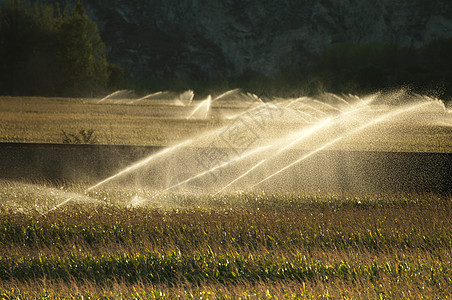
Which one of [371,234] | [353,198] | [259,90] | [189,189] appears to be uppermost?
[259,90]

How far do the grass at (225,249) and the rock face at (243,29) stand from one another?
110m

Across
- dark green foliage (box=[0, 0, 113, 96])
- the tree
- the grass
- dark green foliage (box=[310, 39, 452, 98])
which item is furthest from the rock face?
the grass

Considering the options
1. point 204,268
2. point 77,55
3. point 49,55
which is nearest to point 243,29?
point 49,55

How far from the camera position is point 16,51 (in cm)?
6178

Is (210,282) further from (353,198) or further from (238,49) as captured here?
(238,49)

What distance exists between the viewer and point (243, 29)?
145375mm

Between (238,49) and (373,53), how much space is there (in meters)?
69.6

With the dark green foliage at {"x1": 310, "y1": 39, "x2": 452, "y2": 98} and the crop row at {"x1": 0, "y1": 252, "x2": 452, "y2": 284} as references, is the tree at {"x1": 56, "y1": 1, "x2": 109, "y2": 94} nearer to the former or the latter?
the dark green foliage at {"x1": 310, "y1": 39, "x2": 452, "y2": 98}

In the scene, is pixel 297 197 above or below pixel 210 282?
above

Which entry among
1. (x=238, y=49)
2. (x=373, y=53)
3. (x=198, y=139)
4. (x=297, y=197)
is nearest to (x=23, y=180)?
(x=297, y=197)

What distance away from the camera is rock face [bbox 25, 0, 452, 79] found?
400ft

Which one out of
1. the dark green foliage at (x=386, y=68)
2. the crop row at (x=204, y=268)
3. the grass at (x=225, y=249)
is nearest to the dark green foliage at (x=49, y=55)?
the dark green foliage at (x=386, y=68)

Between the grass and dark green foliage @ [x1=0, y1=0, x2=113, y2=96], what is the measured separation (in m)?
51.2

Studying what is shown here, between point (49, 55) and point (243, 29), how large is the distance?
9063 cm
